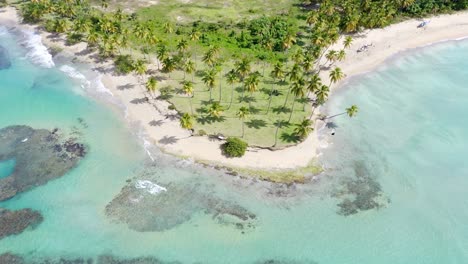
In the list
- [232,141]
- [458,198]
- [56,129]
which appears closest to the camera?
[458,198]

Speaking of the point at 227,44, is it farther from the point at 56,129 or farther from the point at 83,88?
the point at 56,129

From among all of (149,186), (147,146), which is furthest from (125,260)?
(147,146)

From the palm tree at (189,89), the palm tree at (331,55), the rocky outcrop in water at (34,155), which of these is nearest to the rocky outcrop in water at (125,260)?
the rocky outcrop in water at (34,155)

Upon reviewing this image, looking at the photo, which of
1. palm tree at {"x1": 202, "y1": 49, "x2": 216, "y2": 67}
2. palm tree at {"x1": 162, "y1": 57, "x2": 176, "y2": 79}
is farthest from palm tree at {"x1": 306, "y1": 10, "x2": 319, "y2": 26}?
palm tree at {"x1": 162, "y1": 57, "x2": 176, "y2": 79}

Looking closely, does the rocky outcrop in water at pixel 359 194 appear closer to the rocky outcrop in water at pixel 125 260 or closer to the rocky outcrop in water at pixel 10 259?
the rocky outcrop in water at pixel 125 260

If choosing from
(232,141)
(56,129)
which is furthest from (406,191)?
(56,129)

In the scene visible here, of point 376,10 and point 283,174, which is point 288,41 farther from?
point 283,174
